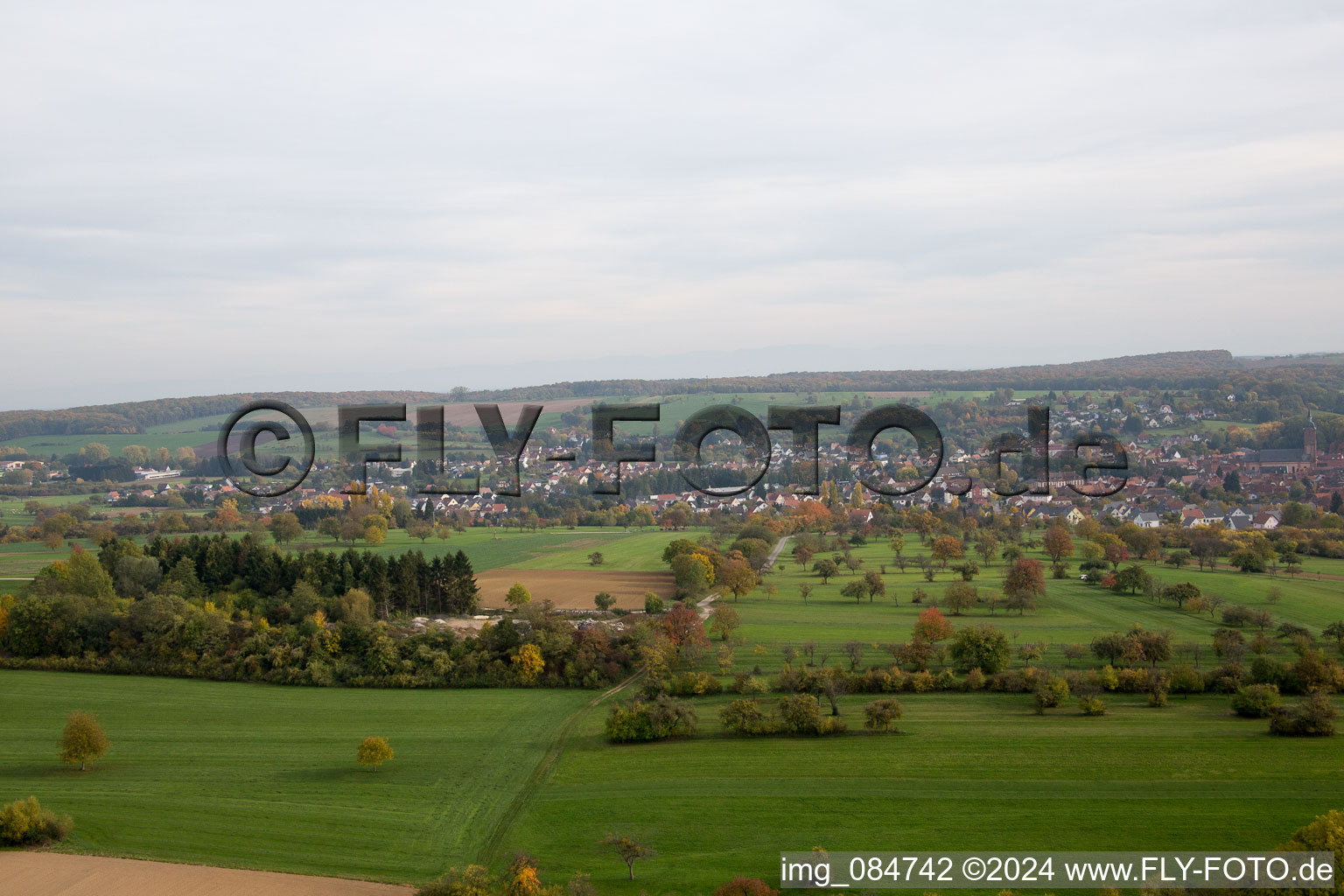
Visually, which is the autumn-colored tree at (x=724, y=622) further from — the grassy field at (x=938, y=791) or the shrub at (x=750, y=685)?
the grassy field at (x=938, y=791)

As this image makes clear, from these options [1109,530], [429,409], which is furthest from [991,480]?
[429,409]

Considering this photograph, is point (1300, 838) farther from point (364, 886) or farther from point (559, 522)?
point (559, 522)

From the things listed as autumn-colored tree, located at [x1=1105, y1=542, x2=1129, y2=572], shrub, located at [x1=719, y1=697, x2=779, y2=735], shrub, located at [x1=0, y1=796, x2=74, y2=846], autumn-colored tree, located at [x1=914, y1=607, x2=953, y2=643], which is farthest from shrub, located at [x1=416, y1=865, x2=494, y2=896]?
autumn-colored tree, located at [x1=1105, y1=542, x2=1129, y2=572]

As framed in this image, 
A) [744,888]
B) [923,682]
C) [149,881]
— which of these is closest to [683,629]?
[923,682]

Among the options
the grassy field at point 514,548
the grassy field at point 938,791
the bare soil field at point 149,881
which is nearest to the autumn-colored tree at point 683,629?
the grassy field at point 938,791

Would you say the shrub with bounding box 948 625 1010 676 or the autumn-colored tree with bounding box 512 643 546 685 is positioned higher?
the shrub with bounding box 948 625 1010 676

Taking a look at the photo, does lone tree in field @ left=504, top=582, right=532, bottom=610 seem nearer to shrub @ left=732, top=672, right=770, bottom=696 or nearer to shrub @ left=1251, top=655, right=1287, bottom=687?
shrub @ left=732, top=672, right=770, bottom=696

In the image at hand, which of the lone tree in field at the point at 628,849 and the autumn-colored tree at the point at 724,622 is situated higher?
the autumn-colored tree at the point at 724,622
